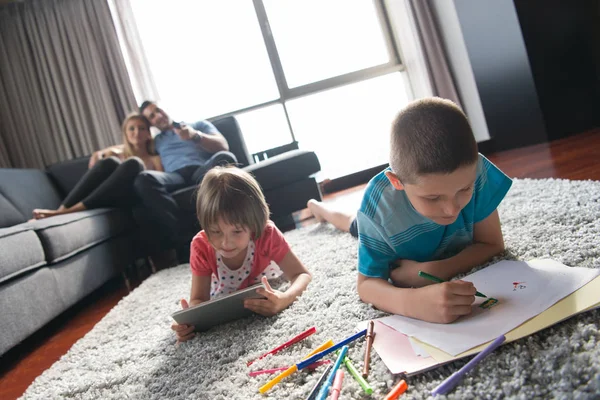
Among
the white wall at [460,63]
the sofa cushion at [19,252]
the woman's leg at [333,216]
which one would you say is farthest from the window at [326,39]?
the sofa cushion at [19,252]

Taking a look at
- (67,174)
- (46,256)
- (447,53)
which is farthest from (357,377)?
(447,53)

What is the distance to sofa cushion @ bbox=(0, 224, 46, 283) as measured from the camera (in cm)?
140

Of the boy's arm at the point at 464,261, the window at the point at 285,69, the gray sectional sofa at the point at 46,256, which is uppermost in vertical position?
the window at the point at 285,69

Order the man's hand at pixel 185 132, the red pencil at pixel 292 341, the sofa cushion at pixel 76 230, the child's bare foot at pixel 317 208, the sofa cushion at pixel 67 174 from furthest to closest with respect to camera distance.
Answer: the sofa cushion at pixel 67 174 < the man's hand at pixel 185 132 < the child's bare foot at pixel 317 208 < the sofa cushion at pixel 76 230 < the red pencil at pixel 292 341

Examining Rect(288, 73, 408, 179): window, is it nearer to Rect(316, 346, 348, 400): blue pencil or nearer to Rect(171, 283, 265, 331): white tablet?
Rect(171, 283, 265, 331): white tablet

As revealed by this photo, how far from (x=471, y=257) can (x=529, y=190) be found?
747 millimetres

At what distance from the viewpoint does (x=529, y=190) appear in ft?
4.99

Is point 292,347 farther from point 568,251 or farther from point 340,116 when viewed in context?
point 340,116

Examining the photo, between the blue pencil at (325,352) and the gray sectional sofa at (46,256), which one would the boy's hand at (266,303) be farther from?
the gray sectional sofa at (46,256)

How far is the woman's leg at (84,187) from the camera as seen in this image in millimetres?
2279

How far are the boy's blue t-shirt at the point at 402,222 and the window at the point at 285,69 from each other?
2.97 m

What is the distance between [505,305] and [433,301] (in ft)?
0.37

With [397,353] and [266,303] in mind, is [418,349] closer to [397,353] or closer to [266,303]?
[397,353]


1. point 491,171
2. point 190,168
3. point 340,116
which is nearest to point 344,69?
point 340,116
